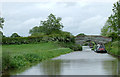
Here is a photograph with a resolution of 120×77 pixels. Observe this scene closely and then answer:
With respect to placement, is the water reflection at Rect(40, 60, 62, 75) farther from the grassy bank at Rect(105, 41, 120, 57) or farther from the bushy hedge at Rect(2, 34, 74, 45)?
the bushy hedge at Rect(2, 34, 74, 45)

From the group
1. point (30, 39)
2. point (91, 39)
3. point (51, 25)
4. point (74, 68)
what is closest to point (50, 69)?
point (74, 68)

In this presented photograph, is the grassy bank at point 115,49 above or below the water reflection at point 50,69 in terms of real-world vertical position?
above

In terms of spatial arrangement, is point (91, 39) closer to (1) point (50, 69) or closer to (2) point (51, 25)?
(2) point (51, 25)

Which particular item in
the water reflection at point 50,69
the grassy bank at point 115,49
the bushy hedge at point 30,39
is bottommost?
the water reflection at point 50,69

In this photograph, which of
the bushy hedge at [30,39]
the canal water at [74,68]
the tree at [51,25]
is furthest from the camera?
the tree at [51,25]

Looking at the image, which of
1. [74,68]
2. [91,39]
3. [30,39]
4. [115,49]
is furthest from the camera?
[91,39]

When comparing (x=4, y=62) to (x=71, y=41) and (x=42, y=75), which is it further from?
(x=71, y=41)

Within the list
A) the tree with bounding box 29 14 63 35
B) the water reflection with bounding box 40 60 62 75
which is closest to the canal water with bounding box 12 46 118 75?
the water reflection with bounding box 40 60 62 75

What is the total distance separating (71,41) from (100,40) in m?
9.30

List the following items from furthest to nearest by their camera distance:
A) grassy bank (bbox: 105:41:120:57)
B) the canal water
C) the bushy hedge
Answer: the bushy hedge → grassy bank (bbox: 105:41:120:57) → the canal water

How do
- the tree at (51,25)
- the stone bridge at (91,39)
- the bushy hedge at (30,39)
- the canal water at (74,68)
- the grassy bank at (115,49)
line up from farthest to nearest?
the tree at (51,25)
the stone bridge at (91,39)
the bushy hedge at (30,39)
the grassy bank at (115,49)
the canal water at (74,68)

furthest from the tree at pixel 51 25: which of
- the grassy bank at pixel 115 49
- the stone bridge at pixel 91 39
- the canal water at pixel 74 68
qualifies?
the canal water at pixel 74 68

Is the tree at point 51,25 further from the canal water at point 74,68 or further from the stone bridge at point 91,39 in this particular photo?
the canal water at point 74,68

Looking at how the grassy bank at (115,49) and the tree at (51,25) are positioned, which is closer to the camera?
the grassy bank at (115,49)
